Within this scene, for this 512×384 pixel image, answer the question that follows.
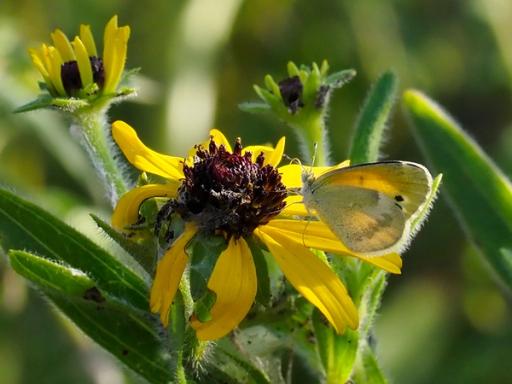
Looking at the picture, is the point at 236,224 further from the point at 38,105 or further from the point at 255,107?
the point at 38,105

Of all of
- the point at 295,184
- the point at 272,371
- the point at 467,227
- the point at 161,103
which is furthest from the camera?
the point at 161,103

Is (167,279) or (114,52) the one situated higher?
(114,52)

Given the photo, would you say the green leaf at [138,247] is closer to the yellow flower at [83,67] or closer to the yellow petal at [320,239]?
the yellow petal at [320,239]

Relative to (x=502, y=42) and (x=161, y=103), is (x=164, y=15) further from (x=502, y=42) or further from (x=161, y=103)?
(x=502, y=42)

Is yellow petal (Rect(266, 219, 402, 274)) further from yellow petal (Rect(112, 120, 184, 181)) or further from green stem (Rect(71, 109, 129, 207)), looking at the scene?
green stem (Rect(71, 109, 129, 207))

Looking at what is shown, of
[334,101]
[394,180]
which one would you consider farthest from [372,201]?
[334,101]

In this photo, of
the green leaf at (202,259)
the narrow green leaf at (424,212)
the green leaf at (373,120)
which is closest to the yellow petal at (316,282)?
the green leaf at (202,259)

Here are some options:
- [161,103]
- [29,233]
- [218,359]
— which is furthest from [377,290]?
[161,103]

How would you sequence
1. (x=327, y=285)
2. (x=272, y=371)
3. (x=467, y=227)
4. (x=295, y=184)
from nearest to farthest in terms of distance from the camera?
1. (x=327, y=285)
2. (x=272, y=371)
3. (x=295, y=184)
4. (x=467, y=227)
